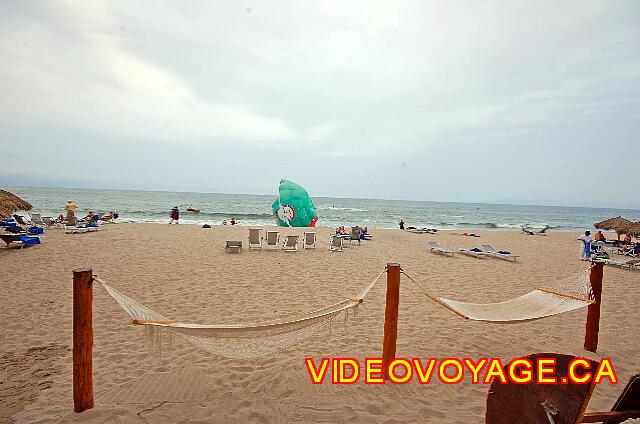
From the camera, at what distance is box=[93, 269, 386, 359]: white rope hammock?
2.80 m

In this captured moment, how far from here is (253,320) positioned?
17.6ft

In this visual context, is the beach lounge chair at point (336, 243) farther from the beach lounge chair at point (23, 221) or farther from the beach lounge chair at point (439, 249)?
the beach lounge chair at point (23, 221)

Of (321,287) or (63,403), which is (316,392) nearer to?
(63,403)

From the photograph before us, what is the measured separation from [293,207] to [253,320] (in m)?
14.5

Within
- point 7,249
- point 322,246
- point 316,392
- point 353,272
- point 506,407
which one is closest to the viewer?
point 506,407

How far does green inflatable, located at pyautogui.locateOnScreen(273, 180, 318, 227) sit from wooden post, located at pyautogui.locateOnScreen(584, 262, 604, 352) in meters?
15.8

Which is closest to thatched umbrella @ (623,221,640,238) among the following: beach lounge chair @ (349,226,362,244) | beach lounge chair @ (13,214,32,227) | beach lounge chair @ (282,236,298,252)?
beach lounge chair @ (349,226,362,244)

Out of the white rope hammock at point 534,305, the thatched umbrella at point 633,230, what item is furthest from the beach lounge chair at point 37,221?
the thatched umbrella at point 633,230

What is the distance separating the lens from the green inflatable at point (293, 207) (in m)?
19.4

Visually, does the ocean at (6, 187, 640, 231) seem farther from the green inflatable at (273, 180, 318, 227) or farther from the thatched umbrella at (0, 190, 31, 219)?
the green inflatable at (273, 180, 318, 227)

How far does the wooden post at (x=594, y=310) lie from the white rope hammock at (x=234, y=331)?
10.9ft

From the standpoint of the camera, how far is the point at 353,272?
9.06 m

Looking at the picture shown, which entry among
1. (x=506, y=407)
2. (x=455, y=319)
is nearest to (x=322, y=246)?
(x=455, y=319)

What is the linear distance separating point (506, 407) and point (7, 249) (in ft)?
43.8
